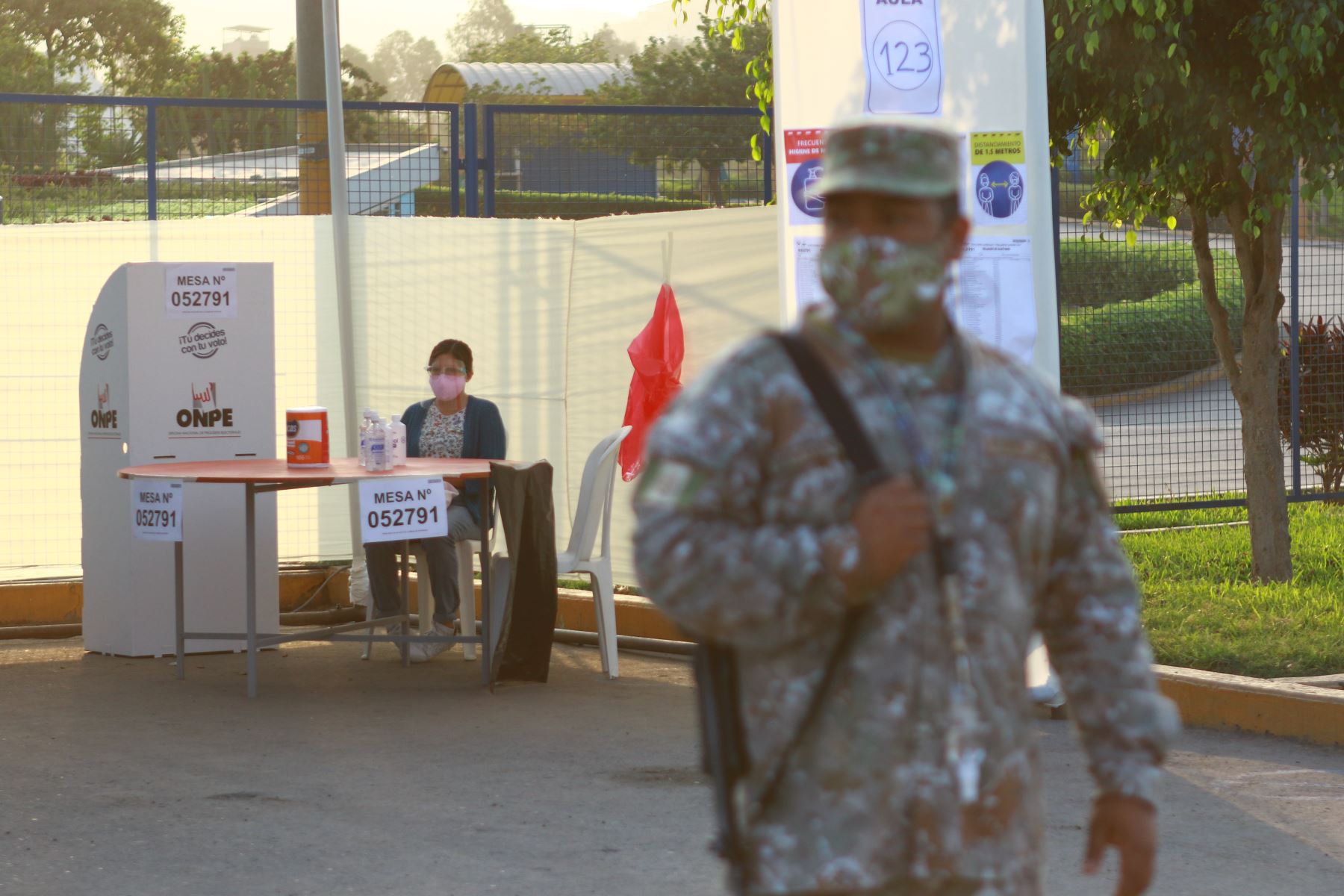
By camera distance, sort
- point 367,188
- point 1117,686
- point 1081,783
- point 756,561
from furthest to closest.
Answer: point 367,188 → point 1081,783 → point 1117,686 → point 756,561

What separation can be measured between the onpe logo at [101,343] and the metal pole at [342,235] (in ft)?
4.30

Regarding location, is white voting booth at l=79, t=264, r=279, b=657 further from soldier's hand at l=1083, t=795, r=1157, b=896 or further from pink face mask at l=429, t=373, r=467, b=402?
soldier's hand at l=1083, t=795, r=1157, b=896

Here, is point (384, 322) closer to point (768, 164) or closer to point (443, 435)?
point (443, 435)

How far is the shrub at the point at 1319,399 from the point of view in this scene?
41.2 ft

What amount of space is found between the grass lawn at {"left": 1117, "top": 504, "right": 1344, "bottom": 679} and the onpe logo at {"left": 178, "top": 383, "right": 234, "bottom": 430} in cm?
470

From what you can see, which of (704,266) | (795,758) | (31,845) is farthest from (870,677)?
(704,266)

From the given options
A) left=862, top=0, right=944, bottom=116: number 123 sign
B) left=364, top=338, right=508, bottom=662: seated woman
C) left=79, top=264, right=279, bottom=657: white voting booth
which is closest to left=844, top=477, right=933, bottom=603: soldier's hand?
left=862, top=0, right=944, bottom=116: number 123 sign

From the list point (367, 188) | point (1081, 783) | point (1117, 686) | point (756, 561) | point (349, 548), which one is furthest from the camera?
point (367, 188)

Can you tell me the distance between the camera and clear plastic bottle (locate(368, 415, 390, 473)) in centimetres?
816

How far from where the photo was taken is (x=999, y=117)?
6590mm

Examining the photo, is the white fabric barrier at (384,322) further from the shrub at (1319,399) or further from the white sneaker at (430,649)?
the shrub at (1319,399)

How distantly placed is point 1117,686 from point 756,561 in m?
0.56

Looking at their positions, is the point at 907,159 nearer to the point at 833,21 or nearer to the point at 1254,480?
the point at 833,21

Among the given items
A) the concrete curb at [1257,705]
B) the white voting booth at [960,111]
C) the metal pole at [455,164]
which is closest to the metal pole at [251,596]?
the white voting booth at [960,111]
